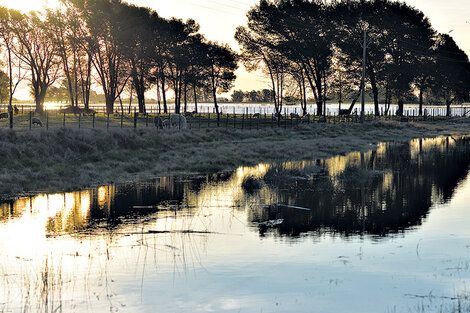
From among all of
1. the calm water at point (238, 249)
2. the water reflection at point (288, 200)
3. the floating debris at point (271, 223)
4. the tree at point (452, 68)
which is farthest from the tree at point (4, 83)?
the floating debris at point (271, 223)

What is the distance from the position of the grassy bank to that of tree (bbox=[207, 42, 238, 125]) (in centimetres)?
4353

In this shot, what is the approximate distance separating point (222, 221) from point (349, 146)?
3212cm

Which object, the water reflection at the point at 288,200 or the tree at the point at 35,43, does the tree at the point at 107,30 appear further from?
the water reflection at the point at 288,200

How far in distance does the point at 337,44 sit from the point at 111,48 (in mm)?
33627

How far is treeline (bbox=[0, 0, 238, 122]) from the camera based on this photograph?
74.5 metres

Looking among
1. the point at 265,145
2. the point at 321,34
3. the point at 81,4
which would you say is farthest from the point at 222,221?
the point at 321,34

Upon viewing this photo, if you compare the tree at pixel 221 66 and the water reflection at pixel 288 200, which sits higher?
the tree at pixel 221 66

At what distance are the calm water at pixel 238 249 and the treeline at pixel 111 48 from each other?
5521 centimetres

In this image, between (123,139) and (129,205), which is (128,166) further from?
(129,205)

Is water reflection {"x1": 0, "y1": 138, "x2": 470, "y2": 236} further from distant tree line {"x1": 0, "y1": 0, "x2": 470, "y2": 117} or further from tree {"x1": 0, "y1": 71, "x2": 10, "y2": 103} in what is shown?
tree {"x1": 0, "y1": 71, "x2": 10, "y2": 103}

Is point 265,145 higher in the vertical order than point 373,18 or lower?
lower

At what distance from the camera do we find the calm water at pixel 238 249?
10.4 meters

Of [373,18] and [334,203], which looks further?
[373,18]

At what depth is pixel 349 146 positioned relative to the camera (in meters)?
47.7
